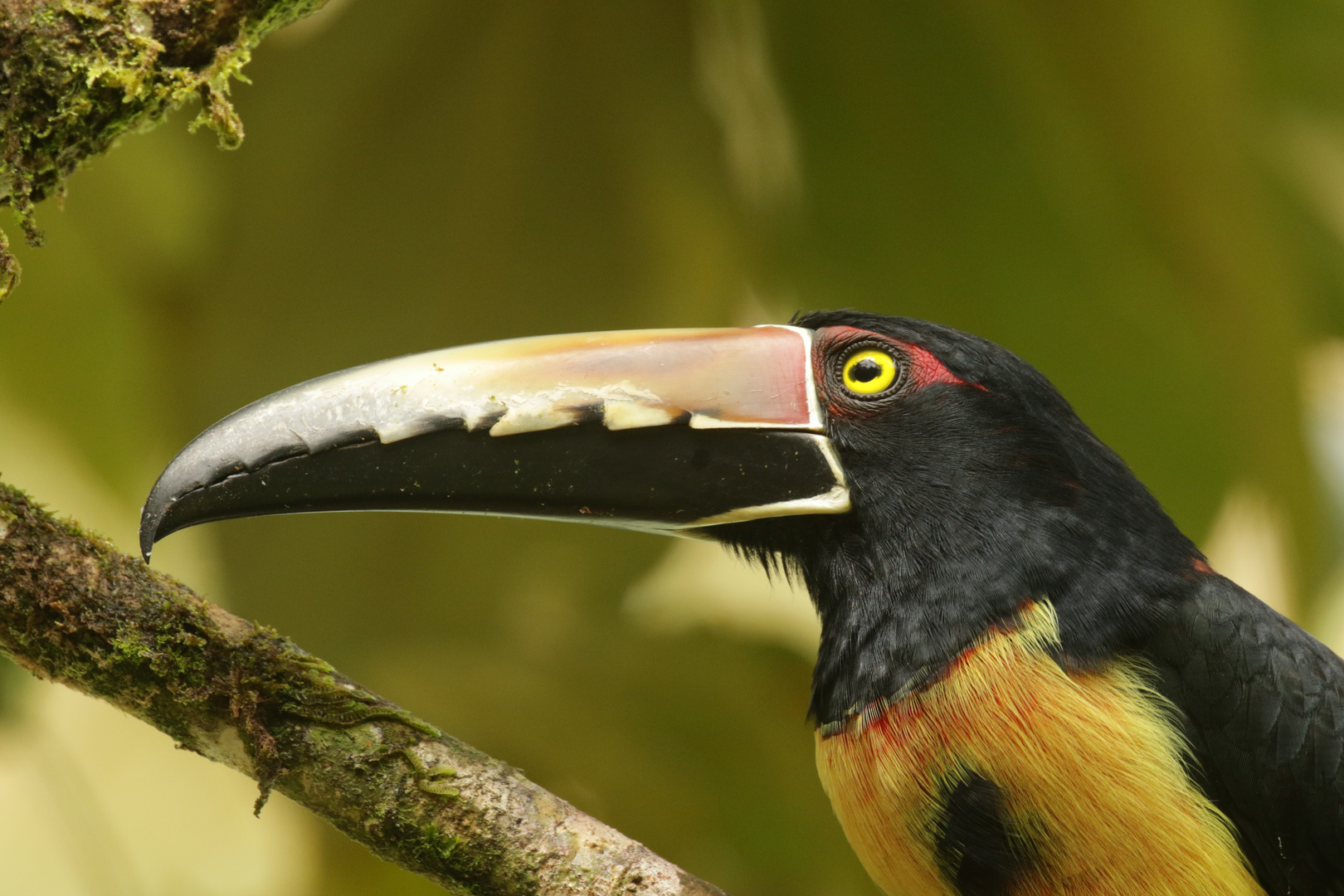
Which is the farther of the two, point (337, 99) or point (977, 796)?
point (337, 99)

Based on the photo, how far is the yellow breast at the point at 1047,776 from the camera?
1462 millimetres

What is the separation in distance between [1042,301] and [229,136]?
235 cm

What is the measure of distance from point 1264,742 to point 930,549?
1.69ft

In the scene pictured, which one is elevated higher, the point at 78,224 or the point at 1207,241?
the point at 78,224

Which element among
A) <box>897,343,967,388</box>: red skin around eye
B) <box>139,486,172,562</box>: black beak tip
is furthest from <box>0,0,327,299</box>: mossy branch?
<box>897,343,967,388</box>: red skin around eye

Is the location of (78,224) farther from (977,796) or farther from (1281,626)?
(1281,626)

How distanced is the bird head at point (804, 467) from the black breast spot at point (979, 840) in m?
0.17

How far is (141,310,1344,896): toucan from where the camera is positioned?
1493mm

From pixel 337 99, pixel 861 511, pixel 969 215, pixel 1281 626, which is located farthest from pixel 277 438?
pixel 969 215

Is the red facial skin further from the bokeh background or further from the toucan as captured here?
the bokeh background

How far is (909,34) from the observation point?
3.18m

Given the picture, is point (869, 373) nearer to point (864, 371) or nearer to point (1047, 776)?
point (864, 371)

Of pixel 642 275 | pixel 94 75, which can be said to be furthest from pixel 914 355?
pixel 642 275

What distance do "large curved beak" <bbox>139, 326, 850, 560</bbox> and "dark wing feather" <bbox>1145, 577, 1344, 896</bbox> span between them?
1.78 ft
